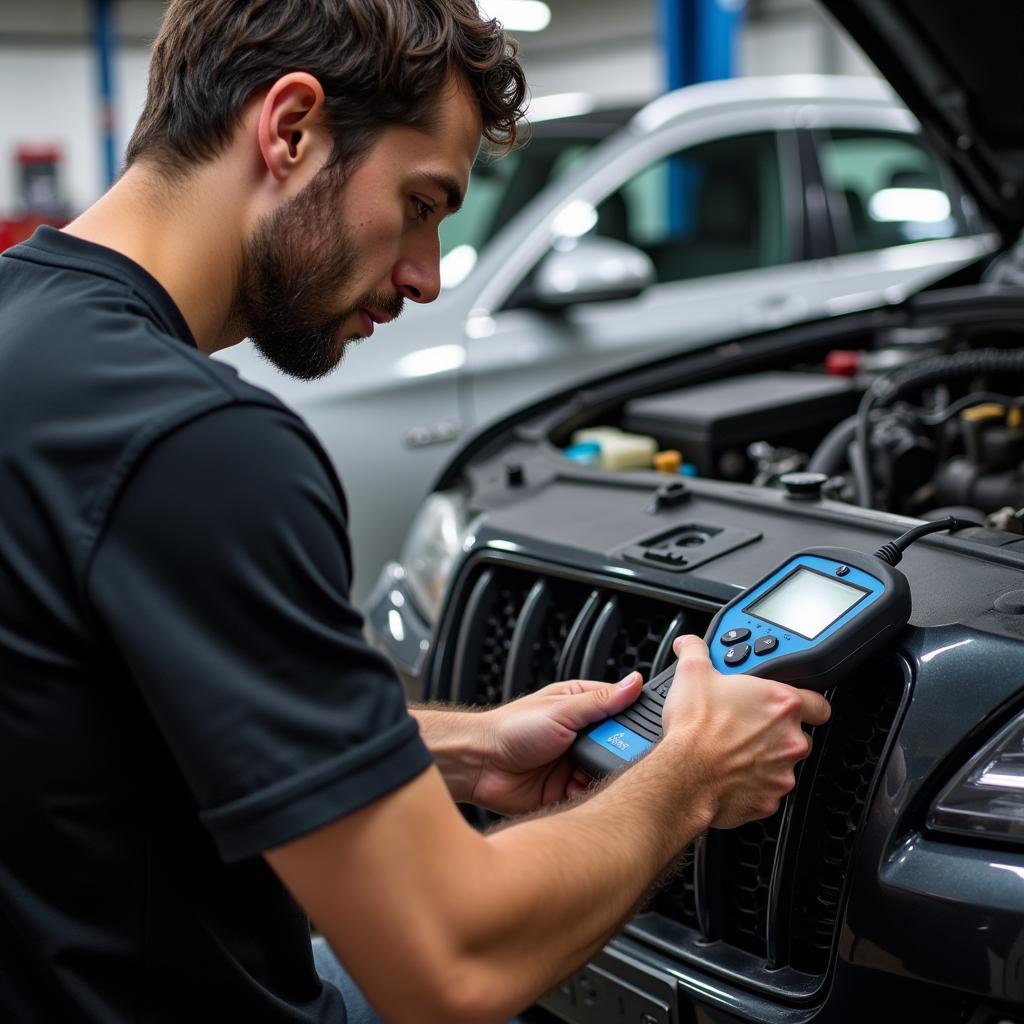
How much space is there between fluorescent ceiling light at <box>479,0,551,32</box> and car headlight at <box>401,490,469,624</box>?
13522 mm

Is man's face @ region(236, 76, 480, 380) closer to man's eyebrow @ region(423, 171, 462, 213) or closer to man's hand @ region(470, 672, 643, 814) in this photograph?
man's eyebrow @ region(423, 171, 462, 213)

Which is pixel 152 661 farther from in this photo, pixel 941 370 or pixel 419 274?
pixel 941 370

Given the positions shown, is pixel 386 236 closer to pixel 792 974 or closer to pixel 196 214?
pixel 196 214

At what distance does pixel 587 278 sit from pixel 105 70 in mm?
13790

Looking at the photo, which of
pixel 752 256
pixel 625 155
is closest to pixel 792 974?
pixel 625 155

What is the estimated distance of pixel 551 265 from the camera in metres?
3.54

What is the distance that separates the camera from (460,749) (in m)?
1.46

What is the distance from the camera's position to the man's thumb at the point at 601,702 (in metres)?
1.32

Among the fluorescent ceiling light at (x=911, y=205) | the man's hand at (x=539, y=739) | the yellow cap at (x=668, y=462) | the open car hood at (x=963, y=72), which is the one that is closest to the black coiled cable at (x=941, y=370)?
the yellow cap at (x=668, y=462)

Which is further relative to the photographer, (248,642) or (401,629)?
(401,629)

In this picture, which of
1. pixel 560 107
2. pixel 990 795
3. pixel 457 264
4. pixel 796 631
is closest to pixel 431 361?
pixel 457 264

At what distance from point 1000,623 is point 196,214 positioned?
855 millimetres

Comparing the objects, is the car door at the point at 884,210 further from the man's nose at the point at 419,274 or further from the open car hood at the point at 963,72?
the man's nose at the point at 419,274

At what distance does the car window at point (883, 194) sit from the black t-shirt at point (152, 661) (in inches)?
142
